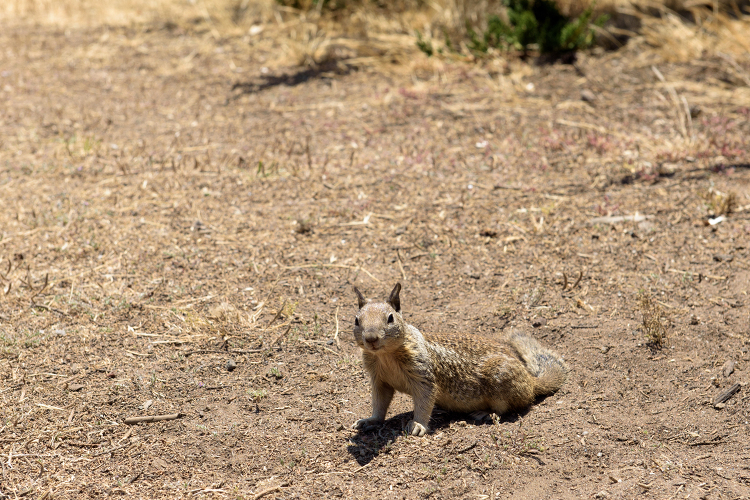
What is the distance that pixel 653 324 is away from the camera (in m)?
5.01

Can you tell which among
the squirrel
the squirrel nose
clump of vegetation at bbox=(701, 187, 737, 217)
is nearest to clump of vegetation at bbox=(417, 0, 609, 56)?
clump of vegetation at bbox=(701, 187, 737, 217)

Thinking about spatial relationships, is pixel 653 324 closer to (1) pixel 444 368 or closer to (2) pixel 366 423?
(1) pixel 444 368

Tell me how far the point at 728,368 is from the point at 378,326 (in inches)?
98.0

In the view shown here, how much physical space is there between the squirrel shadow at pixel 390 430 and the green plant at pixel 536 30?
20.9 ft

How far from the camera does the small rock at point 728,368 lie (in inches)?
183

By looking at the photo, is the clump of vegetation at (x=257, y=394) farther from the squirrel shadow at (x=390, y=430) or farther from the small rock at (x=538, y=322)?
the small rock at (x=538, y=322)

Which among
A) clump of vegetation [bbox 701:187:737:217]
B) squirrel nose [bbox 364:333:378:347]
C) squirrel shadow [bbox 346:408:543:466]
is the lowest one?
squirrel shadow [bbox 346:408:543:466]

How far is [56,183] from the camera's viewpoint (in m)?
7.38

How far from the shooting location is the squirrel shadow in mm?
4105

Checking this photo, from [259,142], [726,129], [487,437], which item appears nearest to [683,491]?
[487,437]

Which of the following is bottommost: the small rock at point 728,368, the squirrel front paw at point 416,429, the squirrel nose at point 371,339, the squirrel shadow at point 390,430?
the squirrel shadow at point 390,430

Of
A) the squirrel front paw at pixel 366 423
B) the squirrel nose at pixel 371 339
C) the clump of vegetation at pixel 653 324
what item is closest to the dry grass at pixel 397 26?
the clump of vegetation at pixel 653 324

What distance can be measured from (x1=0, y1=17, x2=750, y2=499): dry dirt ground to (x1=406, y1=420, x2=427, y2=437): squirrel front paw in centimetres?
6

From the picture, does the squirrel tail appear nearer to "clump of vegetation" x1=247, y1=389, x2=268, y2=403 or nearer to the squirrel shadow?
the squirrel shadow
